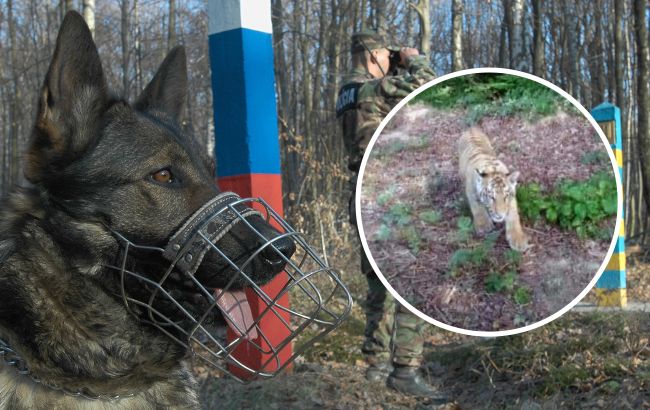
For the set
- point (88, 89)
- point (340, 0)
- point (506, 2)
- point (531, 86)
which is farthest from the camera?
point (340, 0)

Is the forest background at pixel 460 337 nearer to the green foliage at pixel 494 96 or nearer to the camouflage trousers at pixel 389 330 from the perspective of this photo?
the camouflage trousers at pixel 389 330

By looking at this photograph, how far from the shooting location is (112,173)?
8.39 ft

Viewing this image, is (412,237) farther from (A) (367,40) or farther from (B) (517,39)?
(B) (517,39)

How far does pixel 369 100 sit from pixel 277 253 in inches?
132

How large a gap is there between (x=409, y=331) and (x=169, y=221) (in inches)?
129

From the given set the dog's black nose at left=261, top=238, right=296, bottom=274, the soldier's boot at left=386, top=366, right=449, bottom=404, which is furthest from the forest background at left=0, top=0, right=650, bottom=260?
the soldier's boot at left=386, top=366, right=449, bottom=404

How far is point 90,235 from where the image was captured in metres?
2.51

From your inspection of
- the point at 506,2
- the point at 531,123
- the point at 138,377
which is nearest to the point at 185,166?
the point at 138,377

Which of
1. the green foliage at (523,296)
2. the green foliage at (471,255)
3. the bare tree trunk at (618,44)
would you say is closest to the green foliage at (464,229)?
the green foliage at (471,255)

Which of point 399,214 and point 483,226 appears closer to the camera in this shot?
point 483,226

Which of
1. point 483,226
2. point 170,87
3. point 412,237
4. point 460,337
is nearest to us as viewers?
point 170,87

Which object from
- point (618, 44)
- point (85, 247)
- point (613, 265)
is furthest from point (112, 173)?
point (618, 44)

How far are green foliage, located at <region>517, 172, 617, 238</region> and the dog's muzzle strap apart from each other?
2.42 m

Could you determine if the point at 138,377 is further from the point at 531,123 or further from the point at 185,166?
the point at 531,123
